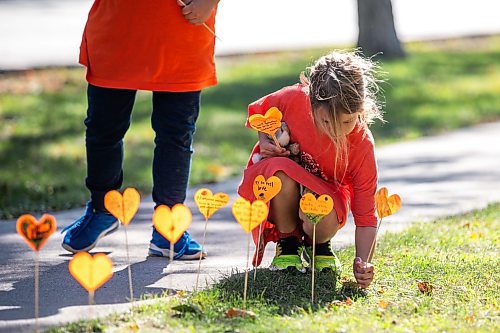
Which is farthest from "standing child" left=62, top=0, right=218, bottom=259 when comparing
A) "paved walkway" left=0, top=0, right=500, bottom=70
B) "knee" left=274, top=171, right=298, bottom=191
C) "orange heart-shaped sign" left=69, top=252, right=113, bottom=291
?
"paved walkway" left=0, top=0, right=500, bottom=70

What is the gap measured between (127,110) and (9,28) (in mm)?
9999

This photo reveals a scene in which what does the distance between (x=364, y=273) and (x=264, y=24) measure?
39.1 ft

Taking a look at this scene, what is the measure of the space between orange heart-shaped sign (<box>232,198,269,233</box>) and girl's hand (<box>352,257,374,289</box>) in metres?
0.50

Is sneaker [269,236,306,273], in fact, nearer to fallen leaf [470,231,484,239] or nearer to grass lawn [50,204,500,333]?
grass lawn [50,204,500,333]

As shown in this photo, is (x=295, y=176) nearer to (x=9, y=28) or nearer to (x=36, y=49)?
(x=36, y=49)

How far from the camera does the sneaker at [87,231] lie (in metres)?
4.18

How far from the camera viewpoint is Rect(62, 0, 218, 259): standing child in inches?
156

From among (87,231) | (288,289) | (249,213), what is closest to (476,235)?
(288,289)

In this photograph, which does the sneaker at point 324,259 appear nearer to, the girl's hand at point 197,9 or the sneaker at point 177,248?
the sneaker at point 177,248

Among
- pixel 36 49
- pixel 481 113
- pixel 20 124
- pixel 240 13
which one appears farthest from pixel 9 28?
pixel 481 113

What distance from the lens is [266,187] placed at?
3506mm

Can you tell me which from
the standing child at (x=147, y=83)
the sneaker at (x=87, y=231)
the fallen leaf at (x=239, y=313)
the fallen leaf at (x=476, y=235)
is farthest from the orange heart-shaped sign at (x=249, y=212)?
the fallen leaf at (x=476, y=235)

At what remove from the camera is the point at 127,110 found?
413 cm

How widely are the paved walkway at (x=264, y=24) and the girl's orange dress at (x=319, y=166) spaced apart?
282 inches
